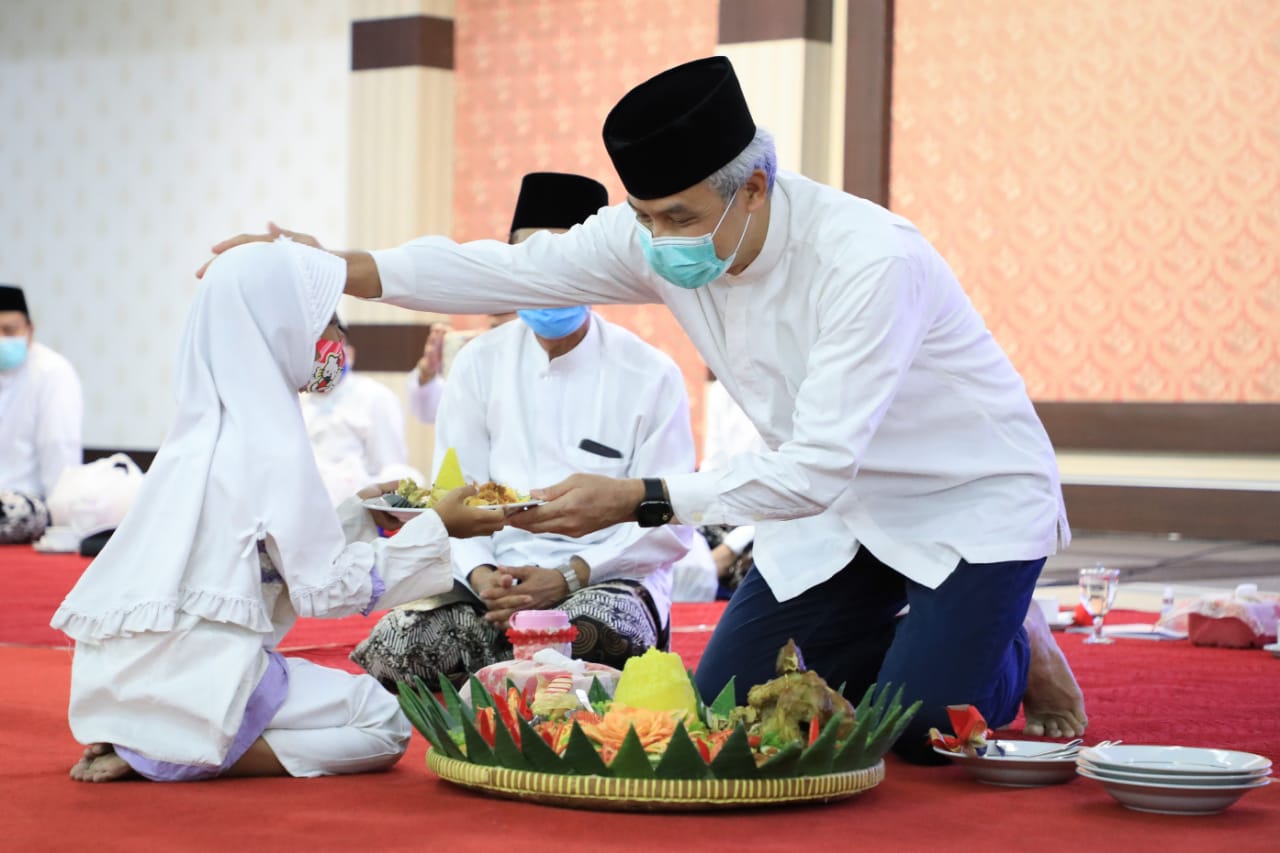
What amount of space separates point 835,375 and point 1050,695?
87 centimetres

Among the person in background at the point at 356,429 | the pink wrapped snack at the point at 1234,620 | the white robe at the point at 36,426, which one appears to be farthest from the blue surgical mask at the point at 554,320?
the white robe at the point at 36,426

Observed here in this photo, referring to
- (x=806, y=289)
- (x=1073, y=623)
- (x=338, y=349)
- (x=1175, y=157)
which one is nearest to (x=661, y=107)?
→ (x=806, y=289)

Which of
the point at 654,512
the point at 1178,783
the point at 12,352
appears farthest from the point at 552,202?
the point at 12,352

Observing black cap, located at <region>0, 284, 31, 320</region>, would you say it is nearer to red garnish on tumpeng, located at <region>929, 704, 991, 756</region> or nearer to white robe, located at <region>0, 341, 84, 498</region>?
white robe, located at <region>0, 341, 84, 498</region>

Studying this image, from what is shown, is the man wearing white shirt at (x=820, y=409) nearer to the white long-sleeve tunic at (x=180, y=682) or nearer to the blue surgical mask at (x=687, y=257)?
the blue surgical mask at (x=687, y=257)

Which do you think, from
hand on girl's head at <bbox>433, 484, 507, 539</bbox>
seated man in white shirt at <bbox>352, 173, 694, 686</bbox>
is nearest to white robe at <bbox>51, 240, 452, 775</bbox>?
hand on girl's head at <bbox>433, 484, 507, 539</bbox>

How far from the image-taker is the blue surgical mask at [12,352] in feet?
27.0

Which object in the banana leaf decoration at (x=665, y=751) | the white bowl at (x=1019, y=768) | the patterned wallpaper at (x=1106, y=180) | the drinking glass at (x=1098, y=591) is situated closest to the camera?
the banana leaf decoration at (x=665, y=751)

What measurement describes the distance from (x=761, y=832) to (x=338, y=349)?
3.30ft

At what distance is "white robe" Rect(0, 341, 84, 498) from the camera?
830cm

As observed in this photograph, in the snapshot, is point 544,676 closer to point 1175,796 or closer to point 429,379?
point 1175,796

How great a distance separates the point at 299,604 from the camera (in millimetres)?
2467

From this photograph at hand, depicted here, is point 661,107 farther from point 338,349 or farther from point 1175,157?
point 1175,157

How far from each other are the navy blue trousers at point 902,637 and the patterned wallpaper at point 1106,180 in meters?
4.45
